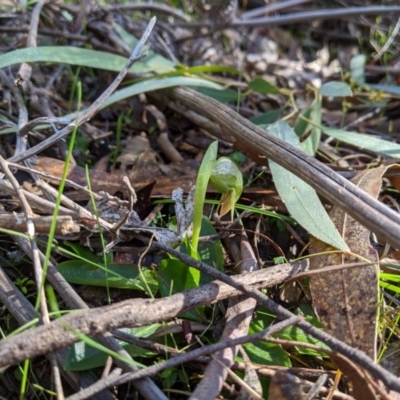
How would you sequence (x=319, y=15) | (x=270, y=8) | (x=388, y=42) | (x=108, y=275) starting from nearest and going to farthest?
(x=108, y=275) < (x=388, y=42) < (x=319, y=15) < (x=270, y=8)

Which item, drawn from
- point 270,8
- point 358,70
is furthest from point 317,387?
point 270,8

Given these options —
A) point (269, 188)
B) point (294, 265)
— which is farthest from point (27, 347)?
point (269, 188)

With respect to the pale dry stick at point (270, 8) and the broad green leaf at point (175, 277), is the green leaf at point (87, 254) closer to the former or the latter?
the broad green leaf at point (175, 277)

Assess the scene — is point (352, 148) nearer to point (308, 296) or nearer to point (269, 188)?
point (269, 188)

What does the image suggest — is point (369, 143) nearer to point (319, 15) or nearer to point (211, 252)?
point (211, 252)

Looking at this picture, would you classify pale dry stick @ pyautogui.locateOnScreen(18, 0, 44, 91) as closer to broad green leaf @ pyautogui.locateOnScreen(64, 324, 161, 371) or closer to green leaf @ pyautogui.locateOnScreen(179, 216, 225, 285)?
green leaf @ pyautogui.locateOnScreen(179, 216, 225, 285)

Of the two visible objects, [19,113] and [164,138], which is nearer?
[19,113]
